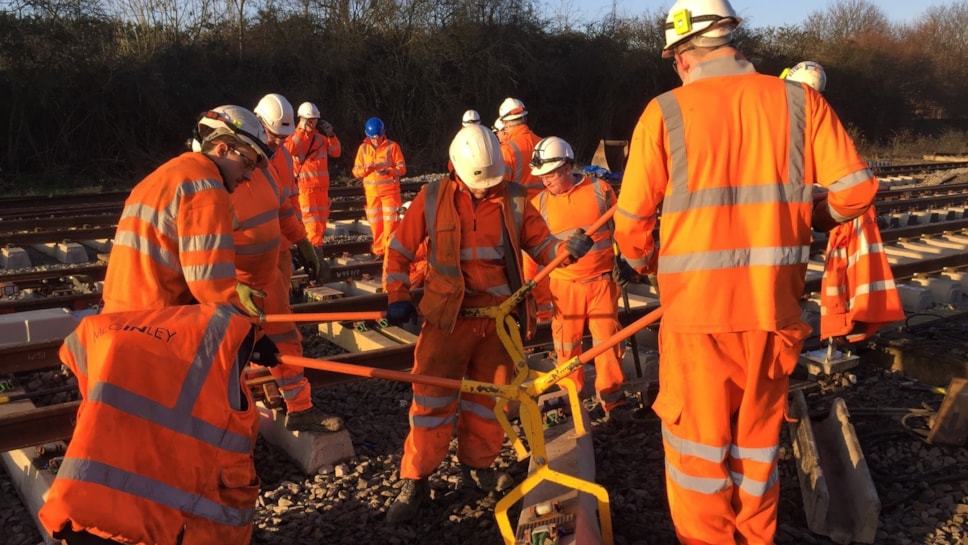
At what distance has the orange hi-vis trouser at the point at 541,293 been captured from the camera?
5.32 meters

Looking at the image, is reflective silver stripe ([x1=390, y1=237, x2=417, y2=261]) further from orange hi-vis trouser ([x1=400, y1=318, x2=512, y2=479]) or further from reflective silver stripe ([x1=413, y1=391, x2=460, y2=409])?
reflective silver stripe ([x1=413, y1=391, x2=460, y2=409])

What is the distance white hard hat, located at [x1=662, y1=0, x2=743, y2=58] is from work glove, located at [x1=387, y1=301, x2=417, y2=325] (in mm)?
1938

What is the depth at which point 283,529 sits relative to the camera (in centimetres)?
409

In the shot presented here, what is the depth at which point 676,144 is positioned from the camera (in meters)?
2.95

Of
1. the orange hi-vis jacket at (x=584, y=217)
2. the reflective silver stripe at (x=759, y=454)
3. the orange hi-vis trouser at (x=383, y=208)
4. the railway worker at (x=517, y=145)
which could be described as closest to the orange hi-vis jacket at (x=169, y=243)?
the reflective silver stripe at (x=759, y=454)

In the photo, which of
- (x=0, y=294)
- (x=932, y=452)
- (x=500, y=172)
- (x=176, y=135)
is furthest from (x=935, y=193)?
(x=176, y=135)

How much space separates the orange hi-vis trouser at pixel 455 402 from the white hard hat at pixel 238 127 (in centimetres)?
133

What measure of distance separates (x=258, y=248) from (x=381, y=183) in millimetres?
6096

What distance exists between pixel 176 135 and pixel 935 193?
2023 cm

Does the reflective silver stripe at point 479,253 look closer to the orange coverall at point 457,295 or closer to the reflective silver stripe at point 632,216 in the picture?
the orange coverall at point 457,295

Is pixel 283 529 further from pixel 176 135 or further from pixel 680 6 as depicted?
pixel 176 135

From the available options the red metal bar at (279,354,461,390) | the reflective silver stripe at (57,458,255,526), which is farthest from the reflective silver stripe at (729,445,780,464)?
the reflective silver stripe at (57,458,255,526)

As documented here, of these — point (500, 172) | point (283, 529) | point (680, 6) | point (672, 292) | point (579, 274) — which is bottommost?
point (283, 529)

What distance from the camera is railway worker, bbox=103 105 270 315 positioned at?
344 cm
